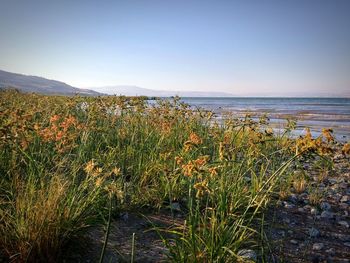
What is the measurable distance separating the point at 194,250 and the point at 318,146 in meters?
1.23

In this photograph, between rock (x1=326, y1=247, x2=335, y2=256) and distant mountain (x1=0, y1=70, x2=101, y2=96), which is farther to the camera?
distant mountain (x1=0, y1=70, x2=101, y2=96)

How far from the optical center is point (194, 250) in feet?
7.84

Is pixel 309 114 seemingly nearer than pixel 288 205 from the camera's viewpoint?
No

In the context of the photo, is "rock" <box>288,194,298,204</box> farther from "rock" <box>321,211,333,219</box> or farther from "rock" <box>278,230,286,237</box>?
"rock" <box>278,230,286,237</box>

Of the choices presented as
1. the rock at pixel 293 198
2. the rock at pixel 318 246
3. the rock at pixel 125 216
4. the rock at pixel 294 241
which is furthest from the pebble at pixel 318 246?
the rock at pixel 125 216

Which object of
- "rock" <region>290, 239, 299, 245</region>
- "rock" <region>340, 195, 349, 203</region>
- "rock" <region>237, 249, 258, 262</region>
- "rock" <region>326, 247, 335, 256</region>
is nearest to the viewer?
"rock" <region>237, 249, 258, 262</region>

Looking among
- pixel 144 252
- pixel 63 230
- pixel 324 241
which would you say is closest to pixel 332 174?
pixel 324 241

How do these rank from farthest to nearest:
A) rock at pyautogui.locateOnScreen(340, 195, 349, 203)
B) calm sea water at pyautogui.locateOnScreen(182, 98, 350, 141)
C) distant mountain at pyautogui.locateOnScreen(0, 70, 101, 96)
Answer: distant mountain at pyautogui.locateOnScreen(0, 70, 101, 96) < calm sea water at pyautogui.locateOnScreen(182, 98, 350, 141) < rock at pyautogui.locateOnScreen(340, 195, 349, 203)

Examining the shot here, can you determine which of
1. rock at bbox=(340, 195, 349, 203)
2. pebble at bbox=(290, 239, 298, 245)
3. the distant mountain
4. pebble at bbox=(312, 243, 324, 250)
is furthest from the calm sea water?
the distant mountain

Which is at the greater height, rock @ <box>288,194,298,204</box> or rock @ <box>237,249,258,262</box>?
rock @ <box>237,249,258,262</box>

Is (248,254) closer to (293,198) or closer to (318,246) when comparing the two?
(318,246)

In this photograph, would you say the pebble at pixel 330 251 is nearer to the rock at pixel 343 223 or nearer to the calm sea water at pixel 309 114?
the rock at pixel 343 223

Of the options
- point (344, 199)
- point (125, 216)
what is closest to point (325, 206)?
point (344, 199)

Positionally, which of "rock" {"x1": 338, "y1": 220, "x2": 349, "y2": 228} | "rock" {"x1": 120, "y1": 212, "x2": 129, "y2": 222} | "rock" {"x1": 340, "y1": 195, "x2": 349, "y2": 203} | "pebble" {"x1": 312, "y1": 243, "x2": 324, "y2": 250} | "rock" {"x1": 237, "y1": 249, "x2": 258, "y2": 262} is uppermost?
"rock" {"x1": 237, "y1": 249, "x2": 258, "y2": 262}
